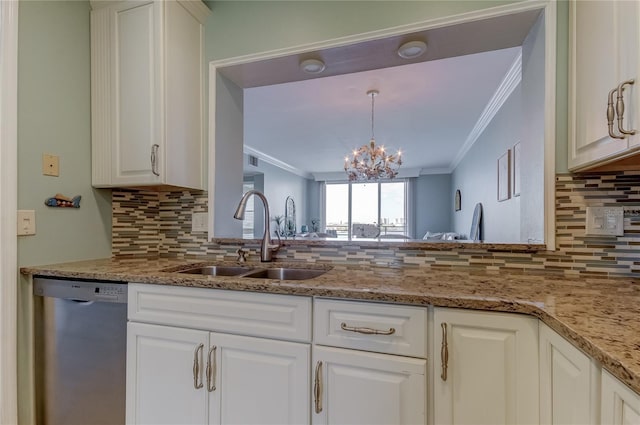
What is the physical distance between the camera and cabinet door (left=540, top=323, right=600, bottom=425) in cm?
71

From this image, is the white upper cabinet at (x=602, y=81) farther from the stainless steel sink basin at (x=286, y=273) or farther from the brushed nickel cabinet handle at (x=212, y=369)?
the brushed nickel cabinet handle at (x=212, y=369)

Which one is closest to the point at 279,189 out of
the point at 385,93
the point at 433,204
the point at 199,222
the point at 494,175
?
the point at 433,204

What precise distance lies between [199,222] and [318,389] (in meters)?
1.28

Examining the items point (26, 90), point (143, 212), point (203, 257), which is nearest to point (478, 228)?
point (203, 257)

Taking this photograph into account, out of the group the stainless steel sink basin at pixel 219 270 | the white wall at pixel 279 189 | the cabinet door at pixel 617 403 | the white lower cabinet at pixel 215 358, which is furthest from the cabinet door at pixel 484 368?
the white wall at pixel 279 189

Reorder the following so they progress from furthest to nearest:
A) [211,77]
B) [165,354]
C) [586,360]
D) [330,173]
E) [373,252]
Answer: [330,173]
[211,77]
[373,252]
[165,354]
[586,360]

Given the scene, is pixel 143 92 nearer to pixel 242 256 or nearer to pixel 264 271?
pixel 242 256

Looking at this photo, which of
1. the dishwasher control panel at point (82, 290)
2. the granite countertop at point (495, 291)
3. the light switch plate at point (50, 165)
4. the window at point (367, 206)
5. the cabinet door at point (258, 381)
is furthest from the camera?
the window at point (367, 206)

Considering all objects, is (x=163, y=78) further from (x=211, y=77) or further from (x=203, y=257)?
(x=203, y=257)

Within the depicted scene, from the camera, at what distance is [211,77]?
6.47 feet

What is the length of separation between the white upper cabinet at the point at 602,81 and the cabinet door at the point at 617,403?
0.68 meters

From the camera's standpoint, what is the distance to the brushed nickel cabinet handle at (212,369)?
126cm

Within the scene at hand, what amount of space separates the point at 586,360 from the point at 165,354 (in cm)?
140

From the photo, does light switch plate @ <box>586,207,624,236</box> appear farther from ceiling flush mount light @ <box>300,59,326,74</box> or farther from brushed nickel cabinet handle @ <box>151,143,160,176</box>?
brushed nickel cabinet handle @ <box>151,143,160,176</box>
